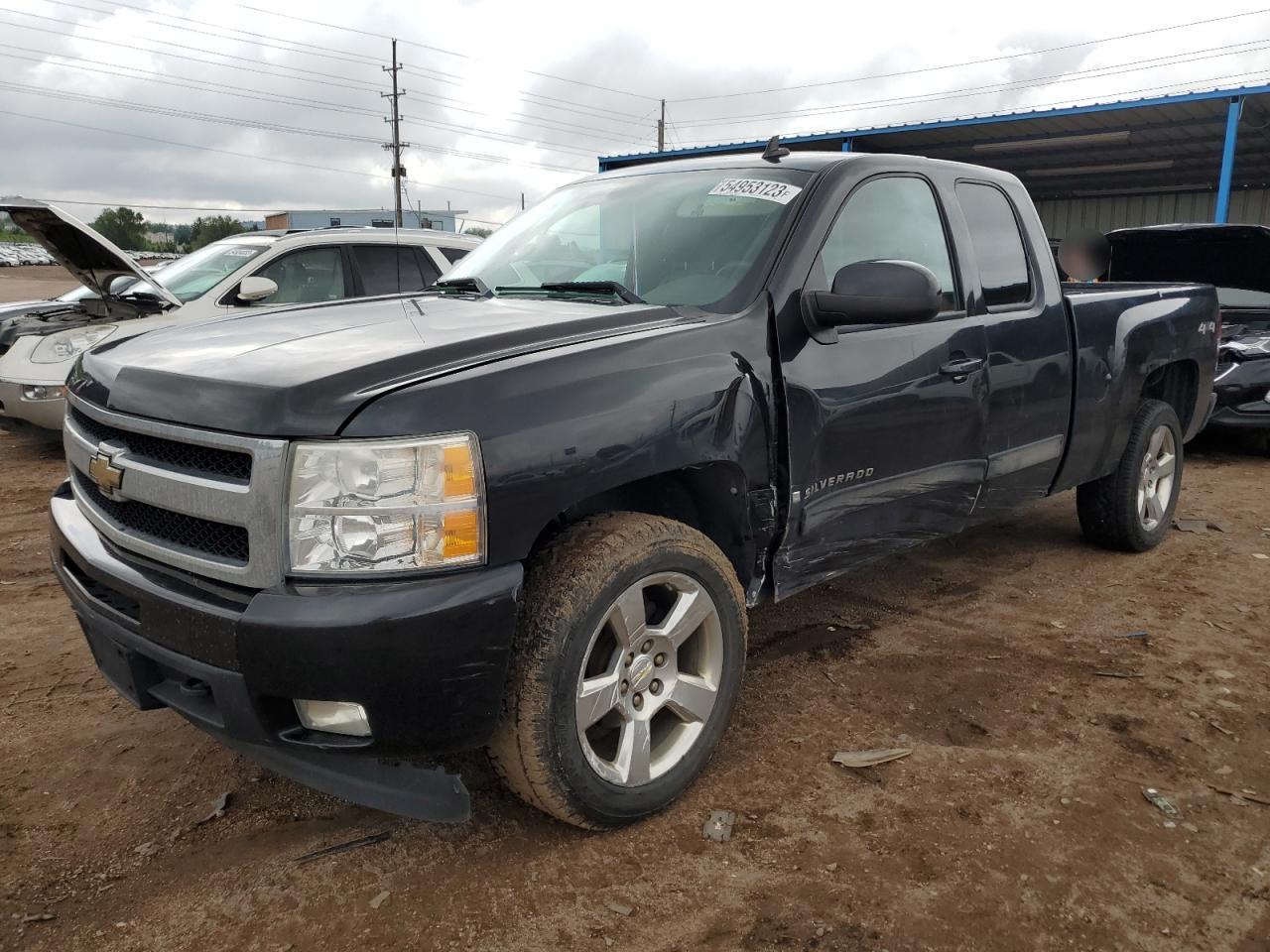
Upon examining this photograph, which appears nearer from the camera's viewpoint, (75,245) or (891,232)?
(891,232)

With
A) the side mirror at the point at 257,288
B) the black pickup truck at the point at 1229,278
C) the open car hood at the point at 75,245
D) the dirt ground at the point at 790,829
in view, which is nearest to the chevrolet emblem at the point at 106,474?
the dirt ground at the point at 790,829

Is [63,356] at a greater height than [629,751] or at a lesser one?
greater

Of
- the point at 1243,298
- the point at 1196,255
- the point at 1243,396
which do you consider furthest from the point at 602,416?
the point at 1243,298

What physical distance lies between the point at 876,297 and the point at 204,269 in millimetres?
6205

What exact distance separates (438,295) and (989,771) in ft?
7.65

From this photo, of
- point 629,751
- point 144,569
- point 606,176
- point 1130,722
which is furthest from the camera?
point 606,176

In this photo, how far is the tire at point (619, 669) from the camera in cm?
221

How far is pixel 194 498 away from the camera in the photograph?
83.2 inches

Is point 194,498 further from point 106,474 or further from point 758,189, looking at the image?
point 758,189

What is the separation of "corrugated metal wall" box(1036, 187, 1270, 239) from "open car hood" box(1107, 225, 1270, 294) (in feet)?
62.7

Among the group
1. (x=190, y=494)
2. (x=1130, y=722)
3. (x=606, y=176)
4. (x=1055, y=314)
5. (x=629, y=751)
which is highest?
(x=606, y=176)

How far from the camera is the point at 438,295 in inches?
131

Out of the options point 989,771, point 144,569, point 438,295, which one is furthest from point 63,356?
point 989,771

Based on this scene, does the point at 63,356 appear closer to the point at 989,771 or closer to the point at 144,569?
the point at 144,569
